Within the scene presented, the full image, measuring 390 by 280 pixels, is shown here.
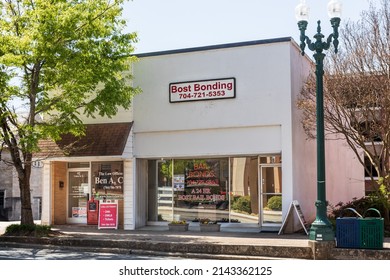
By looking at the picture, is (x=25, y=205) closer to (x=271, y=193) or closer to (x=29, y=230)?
(x=29, y=230)

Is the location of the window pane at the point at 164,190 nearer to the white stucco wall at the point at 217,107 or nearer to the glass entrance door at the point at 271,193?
the white stucco wall at the point at 217,107

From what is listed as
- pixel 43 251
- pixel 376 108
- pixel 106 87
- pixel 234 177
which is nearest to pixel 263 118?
pixel 234 177

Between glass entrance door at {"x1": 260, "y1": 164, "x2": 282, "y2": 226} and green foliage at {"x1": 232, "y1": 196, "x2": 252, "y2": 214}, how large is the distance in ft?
1.56

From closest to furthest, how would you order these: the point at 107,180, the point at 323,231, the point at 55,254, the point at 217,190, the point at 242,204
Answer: the point at 323,231, the point at 55,254, the point at 242,204, the point at 217,190, the point at 107,180

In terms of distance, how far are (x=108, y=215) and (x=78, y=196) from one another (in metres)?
2.26

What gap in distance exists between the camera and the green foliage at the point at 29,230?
17.0 meters

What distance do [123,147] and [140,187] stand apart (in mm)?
1851

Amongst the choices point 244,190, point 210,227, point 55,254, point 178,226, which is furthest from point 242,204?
point 55,254

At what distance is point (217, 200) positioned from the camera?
19281mm

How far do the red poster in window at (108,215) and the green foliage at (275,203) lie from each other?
5.52 meters

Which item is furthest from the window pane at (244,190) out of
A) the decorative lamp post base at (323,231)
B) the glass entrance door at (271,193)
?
the decorative lamp post base at (323,231)

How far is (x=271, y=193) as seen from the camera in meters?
18.7

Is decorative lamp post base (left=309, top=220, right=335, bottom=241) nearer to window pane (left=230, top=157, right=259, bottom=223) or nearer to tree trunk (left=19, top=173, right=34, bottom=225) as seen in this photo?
window pane (left=230, top=157, right=259, bottom=223)

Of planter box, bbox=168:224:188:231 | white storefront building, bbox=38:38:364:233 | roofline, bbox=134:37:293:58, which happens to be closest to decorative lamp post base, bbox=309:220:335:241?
white storefront building, bbox=38:38:364:233
